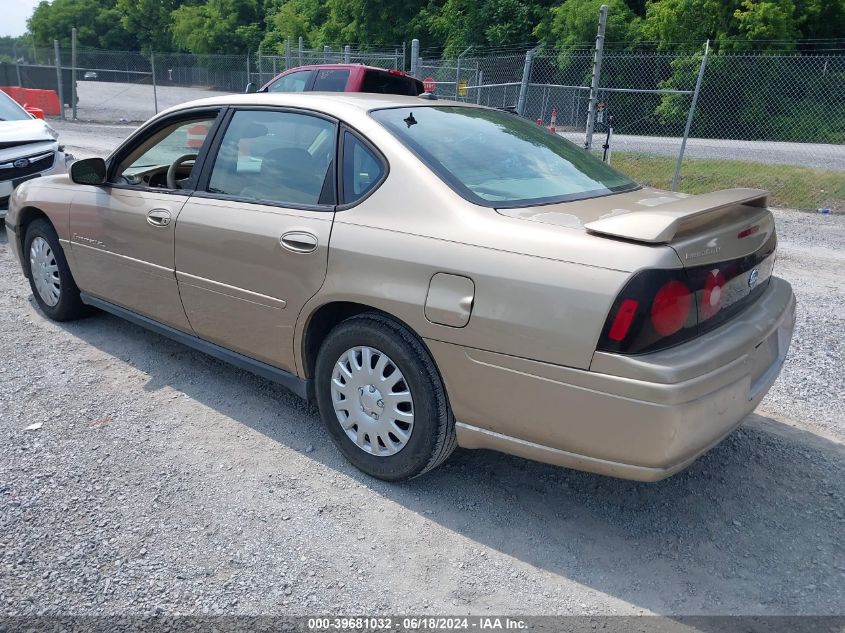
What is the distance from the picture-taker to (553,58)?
3017cm

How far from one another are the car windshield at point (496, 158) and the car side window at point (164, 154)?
49.2 inches

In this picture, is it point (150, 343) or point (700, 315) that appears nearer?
point (700, 315)

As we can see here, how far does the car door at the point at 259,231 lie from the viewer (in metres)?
3.28

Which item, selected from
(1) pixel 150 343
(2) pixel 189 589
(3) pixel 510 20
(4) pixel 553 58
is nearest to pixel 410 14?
(3) pixel 510 20

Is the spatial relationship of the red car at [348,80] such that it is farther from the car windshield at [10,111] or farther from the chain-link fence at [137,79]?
the chain-link fence at [137,79]

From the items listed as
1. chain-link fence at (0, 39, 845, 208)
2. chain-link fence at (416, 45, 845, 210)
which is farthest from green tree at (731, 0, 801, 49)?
chain-link fence at (416, 45, 845, 210)

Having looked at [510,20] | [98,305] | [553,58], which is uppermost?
[510,20]

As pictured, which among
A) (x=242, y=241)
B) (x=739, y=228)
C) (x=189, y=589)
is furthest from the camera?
(x=242, y=241)

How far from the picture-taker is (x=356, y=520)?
9.81ft

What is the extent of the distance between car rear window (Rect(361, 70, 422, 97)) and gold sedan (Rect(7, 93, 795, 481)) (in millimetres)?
6955

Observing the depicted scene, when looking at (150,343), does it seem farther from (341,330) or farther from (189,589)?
(189,589)

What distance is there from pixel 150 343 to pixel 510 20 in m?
33.5

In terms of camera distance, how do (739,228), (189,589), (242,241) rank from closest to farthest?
(189,589) → (739,228) → (242,241)

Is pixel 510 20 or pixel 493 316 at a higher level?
pixel 510 20
